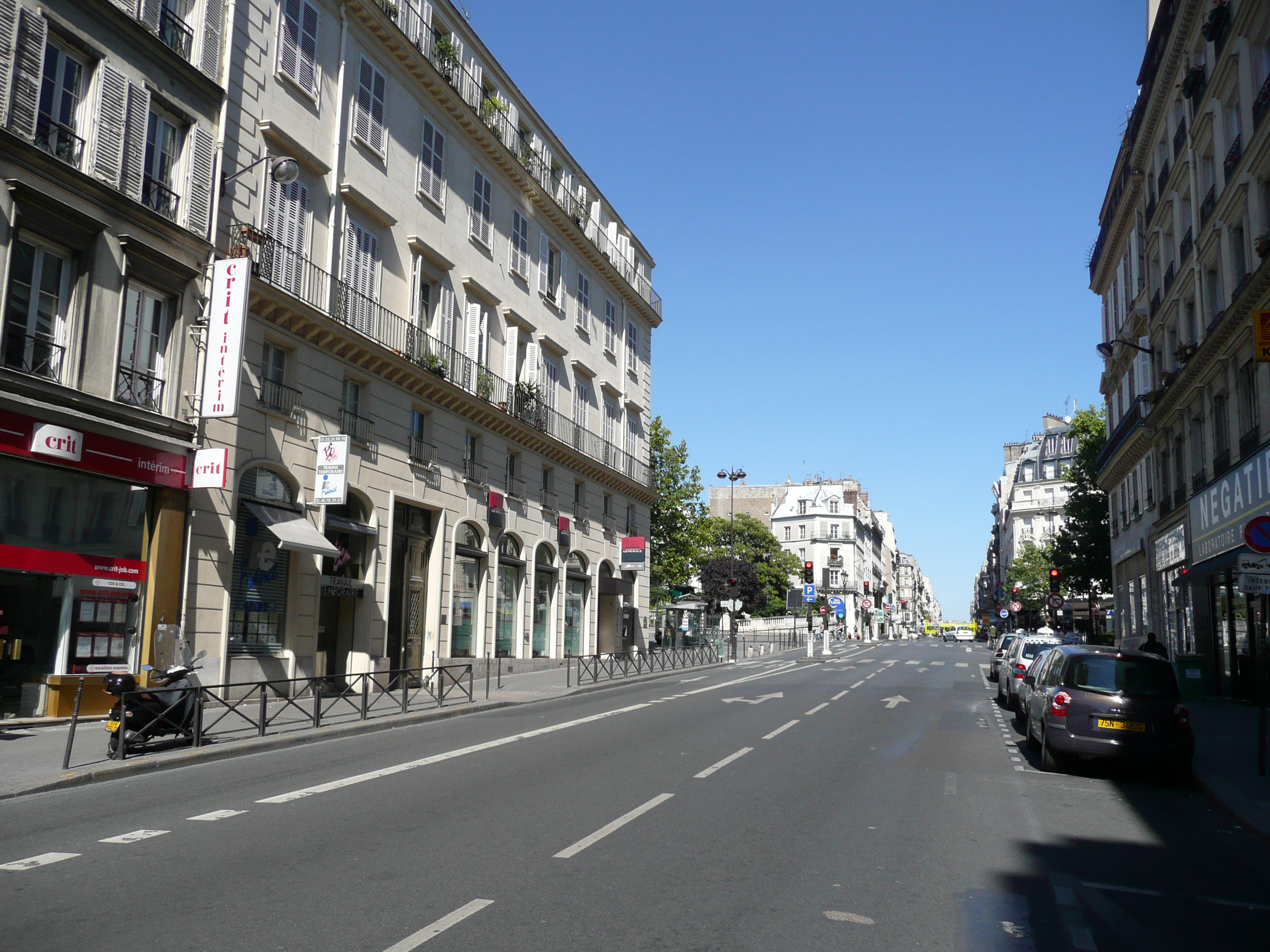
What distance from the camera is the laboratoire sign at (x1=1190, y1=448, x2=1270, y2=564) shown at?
64.7ft

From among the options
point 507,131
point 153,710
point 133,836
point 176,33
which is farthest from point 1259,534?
point 507,131

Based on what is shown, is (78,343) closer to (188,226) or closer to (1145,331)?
(188,226)

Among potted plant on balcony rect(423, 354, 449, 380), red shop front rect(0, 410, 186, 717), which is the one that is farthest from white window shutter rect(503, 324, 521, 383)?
red shop front rect(0, 410, 186, 717)

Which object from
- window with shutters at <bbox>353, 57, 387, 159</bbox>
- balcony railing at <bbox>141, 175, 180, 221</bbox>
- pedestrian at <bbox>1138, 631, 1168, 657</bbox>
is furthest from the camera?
window with shutters at <bbox>353, 57, 387, 159</bbox>

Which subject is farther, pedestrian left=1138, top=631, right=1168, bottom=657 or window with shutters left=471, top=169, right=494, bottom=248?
window with shutters left=471, top=169, right=494, bottom=248

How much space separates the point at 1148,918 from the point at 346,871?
5218 millimetres

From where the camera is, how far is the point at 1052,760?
12.8 meters

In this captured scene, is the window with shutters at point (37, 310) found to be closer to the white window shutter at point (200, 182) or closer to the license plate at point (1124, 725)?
the white window shutter at point (200, 182)

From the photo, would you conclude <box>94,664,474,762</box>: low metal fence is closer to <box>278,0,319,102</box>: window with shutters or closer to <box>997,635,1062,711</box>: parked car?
<box>997,635,1062,711</box>: parked car

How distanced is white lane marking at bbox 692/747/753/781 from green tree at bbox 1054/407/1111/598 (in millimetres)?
45678

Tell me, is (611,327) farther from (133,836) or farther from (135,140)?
(133,836)

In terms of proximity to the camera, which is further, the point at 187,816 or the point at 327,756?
the point at 327,756

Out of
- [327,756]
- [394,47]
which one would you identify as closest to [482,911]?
[327,756]

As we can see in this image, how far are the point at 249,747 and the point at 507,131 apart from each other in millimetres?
23613
